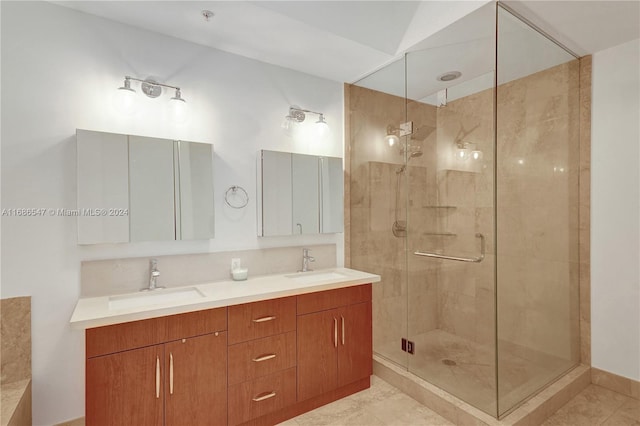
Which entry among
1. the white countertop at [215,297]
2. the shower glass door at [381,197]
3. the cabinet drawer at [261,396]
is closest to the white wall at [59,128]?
the white countertop at [215,297]

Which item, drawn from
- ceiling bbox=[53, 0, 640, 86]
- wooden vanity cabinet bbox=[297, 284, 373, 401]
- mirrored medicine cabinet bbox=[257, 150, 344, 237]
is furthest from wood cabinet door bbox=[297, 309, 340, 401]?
ceiling bbox=[53, 0, 640, 86]

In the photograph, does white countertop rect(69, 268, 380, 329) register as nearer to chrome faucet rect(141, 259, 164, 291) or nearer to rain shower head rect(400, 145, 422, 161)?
chrome faucet rect(141, 259, 164, 291)

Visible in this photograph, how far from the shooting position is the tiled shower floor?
215 centimetres

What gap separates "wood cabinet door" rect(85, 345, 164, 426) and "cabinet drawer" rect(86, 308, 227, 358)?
4cm

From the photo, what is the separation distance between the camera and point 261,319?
2.04 metres

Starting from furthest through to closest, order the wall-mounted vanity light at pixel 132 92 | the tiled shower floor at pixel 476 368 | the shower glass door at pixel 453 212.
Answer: the shower glass door at pixel 453 212 < the tiled shower floor at pixel 476 368 < the wall-mounted vanity light at pixel 132 92

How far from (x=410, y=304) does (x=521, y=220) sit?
3.79 feet

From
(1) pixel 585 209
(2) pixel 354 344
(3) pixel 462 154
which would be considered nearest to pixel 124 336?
(2) pixel 354 344

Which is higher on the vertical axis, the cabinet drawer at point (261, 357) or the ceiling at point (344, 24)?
the ceiling at point (344, 24)

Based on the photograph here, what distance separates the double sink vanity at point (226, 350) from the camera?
5.33 ft

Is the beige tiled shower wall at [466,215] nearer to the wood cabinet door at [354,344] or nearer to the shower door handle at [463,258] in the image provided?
the shower door handle at [463,258]

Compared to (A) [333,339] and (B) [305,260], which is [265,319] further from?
(B) [305,260]

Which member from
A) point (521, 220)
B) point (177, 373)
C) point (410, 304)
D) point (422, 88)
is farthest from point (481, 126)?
point (177, 373)

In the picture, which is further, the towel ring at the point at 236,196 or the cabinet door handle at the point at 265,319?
the towel ring at the point at 236,196
